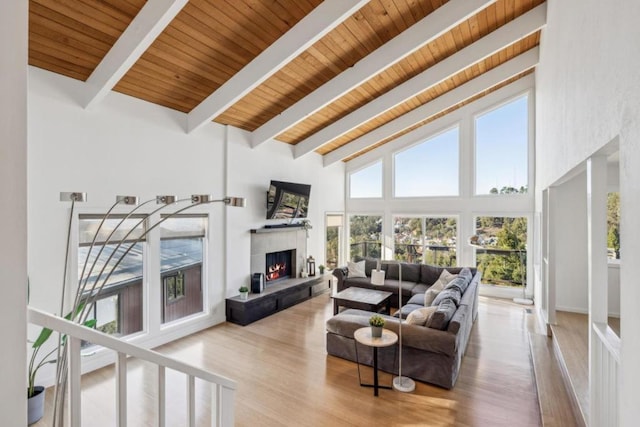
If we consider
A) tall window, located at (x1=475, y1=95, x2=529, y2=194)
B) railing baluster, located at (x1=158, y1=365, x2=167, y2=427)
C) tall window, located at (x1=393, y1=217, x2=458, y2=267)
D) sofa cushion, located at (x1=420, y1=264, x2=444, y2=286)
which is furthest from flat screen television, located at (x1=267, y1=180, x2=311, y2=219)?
railing baluster, located at (x1=158, y1=365, x2=167, y2=427)

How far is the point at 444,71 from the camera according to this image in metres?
5.37

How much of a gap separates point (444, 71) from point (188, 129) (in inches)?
171

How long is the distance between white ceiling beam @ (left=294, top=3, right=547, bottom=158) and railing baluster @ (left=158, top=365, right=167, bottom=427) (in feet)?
18.6

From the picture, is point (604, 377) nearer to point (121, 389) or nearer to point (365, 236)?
point (121, 389)

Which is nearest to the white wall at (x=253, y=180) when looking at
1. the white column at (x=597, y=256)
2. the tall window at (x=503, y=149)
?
the tall window at (x=503, y=149)

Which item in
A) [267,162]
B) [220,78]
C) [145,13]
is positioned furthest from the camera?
[267,162]

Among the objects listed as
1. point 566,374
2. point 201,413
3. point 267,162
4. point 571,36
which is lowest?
point 201,413

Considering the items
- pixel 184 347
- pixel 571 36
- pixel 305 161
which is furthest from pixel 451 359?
pixel 305 161

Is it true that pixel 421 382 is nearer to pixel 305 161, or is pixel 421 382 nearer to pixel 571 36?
pixel 571 36

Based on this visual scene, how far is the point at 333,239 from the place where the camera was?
9.02 m

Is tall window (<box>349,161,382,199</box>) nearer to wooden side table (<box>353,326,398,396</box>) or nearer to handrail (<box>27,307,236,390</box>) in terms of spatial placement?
wooden side table (<box>353,326,398,396</box>)

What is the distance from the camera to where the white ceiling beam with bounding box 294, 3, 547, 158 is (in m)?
4.70

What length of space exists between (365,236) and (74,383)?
818 cm

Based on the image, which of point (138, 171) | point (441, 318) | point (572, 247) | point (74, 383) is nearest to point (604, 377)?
point (441, 318)
